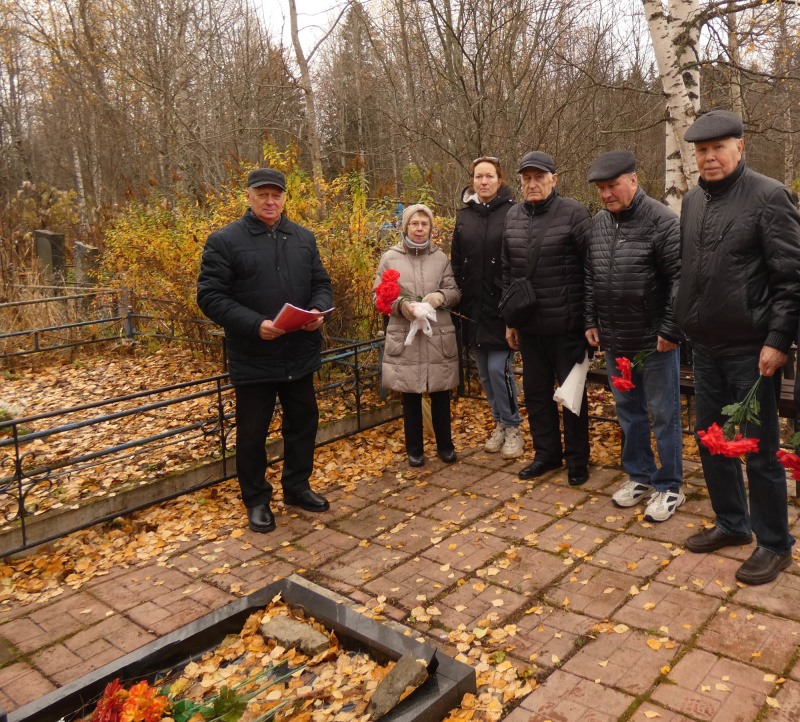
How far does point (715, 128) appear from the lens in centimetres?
321

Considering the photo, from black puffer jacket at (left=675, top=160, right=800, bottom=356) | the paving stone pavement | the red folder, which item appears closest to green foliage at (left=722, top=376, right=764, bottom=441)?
black puffer jacket at (left=675, top=160, right=800, bottom=356)

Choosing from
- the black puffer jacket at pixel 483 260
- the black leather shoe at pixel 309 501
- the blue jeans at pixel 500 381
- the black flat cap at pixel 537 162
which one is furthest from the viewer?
the blue jeans at pixel 500 381

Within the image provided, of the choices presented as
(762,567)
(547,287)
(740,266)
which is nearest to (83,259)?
(547,287)

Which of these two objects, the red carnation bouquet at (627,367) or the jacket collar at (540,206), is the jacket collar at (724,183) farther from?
the jacket collar at (540,206)

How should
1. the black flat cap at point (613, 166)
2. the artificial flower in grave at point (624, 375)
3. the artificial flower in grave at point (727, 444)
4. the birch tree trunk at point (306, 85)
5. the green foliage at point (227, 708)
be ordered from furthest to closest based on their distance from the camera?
the birch tree trunk at point (306, 85) → the artificial flower in grave at point (624, 375) → the black flat cap at point (613, 166) → the artificial flower in grave at point (727, 444) → the green foliage at point (227, 708)

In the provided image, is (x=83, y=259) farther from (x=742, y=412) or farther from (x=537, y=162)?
(x=742, y=412)

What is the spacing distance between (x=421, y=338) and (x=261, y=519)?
1.85 m

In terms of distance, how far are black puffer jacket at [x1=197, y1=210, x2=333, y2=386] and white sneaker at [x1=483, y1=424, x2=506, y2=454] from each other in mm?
1918

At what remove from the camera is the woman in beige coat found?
17.2 ft

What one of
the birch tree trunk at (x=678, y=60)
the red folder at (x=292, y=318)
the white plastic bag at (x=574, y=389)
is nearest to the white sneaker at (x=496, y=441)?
Answer: the white plastic bag at (x=574, y=389)

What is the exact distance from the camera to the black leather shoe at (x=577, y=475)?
4.92 metres

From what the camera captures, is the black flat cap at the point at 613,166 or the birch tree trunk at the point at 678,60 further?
the birch tree trunk at the point at 678,60

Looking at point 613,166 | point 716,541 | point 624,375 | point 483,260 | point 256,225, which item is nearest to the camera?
point 716,541

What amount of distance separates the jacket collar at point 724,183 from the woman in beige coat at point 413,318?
2240mm
